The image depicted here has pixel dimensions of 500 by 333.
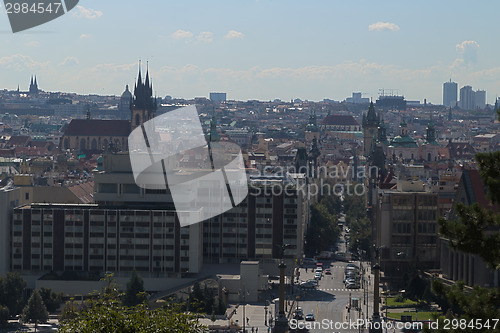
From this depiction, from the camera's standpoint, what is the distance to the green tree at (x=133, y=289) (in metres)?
43.2

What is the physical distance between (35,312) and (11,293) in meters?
2.14

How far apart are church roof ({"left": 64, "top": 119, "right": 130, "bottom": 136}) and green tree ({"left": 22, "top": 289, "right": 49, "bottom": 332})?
94716 millimetres

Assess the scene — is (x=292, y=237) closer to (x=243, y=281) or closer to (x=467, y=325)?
(x=243, y=281)

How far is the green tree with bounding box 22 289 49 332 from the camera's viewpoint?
136 ft

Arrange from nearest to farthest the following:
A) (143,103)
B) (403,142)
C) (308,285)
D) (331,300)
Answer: (331,300)
(308,285)
(403,142)
(143,103)

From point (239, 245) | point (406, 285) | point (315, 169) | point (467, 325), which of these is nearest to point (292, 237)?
point (239, 245)

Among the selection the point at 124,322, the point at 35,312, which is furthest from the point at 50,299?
the point at 124,322

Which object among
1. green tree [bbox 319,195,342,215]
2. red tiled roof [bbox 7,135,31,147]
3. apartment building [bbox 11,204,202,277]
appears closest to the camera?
apartment building [bbox 11,204,202,277]

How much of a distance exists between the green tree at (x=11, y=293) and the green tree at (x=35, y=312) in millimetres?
1499

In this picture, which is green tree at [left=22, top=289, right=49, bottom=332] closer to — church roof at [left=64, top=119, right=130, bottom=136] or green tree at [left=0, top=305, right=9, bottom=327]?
green tree at [left=0, top=305, right=9, bottom=327]

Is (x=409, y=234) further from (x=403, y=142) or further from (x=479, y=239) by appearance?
(x=403, y=142)

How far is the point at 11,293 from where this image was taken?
43.3 metres

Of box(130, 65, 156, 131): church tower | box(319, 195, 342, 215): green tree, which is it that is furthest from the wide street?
box(130, 65, 156, 131): church tower

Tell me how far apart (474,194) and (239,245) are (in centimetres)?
1075
